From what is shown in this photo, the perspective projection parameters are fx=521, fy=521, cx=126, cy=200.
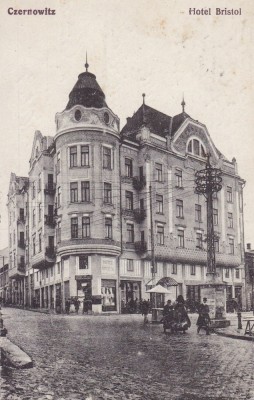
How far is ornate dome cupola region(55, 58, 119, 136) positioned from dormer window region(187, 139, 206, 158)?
32.4 feet

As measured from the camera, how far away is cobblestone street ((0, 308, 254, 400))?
807 cm

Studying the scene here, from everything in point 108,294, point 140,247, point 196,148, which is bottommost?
point 108,294

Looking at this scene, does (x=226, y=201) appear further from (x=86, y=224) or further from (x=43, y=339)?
(x=43, y=339)

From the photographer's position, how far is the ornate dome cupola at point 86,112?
1553 inches

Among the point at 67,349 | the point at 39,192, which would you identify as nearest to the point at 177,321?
the point at 67,349

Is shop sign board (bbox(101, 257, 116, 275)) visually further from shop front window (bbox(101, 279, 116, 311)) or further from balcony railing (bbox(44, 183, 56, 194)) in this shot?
balcony railing (bbox(44, 183, 56, 194))

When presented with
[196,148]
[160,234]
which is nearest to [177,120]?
[196,148]

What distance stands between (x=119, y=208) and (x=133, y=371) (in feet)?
104

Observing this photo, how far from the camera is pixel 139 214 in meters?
42.8

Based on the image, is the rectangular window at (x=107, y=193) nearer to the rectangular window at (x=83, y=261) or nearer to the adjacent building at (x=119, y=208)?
the adjacent building at (x=119, y=208)

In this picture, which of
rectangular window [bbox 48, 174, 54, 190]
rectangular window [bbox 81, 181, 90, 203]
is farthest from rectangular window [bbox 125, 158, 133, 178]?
rectangular window [bbox 48, 174, 54, 190]

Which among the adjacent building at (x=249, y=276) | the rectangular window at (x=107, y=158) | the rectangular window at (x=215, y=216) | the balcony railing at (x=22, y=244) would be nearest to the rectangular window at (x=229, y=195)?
the rectangular window at (x=215, y=216)

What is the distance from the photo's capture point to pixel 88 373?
996cm

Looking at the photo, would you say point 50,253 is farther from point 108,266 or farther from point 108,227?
point 108,227
